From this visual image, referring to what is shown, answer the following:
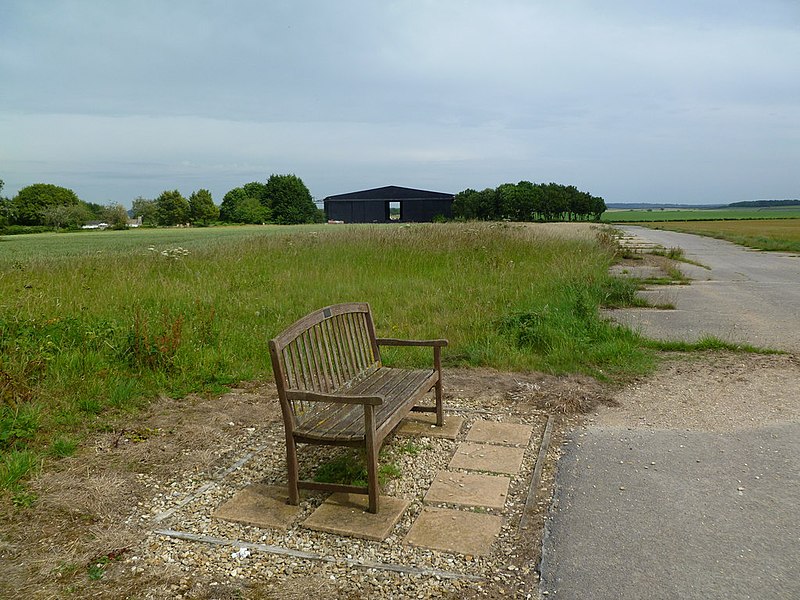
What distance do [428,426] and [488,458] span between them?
781 mm

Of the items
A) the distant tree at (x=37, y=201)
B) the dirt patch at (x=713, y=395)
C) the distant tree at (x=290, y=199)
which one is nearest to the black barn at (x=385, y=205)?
the distant tree at (x=290, y=199)

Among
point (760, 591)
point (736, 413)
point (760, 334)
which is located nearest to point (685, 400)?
point (736, 413)

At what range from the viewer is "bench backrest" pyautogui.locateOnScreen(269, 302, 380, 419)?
3.77m

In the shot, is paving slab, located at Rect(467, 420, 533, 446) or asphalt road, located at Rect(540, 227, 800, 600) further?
paving slab, located at Rect(467, 420, 533, 446)

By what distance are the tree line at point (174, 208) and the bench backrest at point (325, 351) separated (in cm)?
2636

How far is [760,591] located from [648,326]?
6931 mm

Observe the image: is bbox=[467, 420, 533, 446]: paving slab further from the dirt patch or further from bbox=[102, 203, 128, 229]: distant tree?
bbox=[102, 203, 128, 229]: distant tree

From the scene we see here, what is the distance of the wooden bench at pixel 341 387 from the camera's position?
3.61m

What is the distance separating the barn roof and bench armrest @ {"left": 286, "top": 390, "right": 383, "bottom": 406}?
6640 cm

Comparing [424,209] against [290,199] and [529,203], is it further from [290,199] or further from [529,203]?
[290,199]

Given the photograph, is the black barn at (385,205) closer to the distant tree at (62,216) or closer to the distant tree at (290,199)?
the distant tree at (290,199)

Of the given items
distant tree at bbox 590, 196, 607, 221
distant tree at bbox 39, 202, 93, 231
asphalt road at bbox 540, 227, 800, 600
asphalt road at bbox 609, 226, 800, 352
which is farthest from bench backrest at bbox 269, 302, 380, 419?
distant tree at bbox 590, 196, 607, 221

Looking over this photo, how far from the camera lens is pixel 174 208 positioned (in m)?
63.8

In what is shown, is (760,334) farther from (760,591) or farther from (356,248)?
(356,248)
